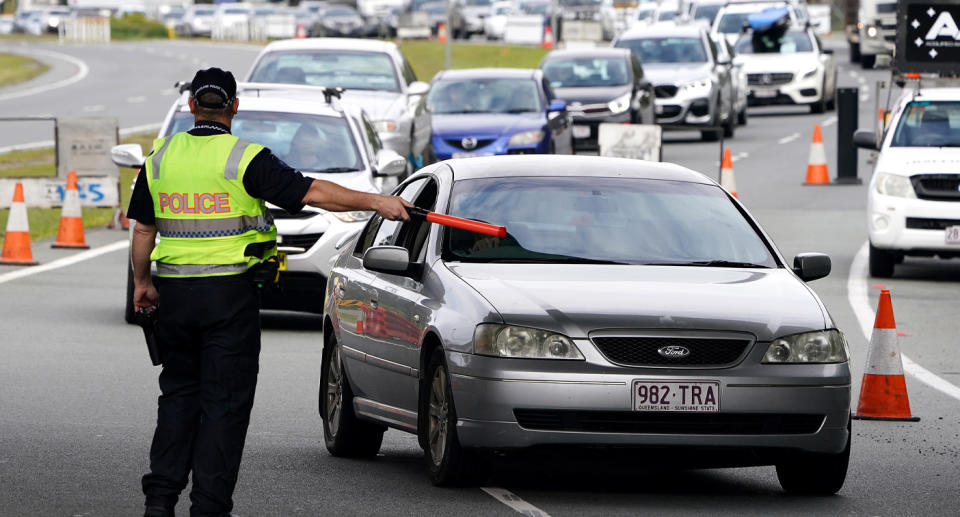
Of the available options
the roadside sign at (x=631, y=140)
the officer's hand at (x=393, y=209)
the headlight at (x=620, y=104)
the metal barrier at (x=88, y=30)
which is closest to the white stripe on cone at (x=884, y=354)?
the officer's hand at (x=393, y=209)

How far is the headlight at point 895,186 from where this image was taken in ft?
61.7

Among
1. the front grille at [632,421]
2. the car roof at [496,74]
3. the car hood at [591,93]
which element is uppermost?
the front grille at [632,421]

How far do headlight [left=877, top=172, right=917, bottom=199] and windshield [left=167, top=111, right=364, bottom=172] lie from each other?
211 inches

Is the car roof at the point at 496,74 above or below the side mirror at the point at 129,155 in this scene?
below

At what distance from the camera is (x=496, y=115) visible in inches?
1072

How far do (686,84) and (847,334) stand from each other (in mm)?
20331

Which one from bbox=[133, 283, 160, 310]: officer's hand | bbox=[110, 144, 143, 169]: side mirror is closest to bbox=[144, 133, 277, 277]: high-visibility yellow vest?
bbox=[133, 283, 160, 310]: officer's hand

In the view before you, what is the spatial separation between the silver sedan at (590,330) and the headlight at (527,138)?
1670cm

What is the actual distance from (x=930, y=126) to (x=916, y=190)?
1109 mm

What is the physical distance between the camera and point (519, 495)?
27.3 ft

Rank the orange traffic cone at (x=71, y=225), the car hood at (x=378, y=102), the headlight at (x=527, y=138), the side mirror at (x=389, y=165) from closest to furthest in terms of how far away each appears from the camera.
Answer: the side mirror at (x=389, y=165), the orange traffic cone at (x=71, y=225), the car hood at (x=378, y=102), the headlight at (x=527, y=138)

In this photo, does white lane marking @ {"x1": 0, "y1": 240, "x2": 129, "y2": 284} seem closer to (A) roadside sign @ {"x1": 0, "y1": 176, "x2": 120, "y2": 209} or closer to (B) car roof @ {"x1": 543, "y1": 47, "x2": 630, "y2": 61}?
(A) roadside sign @ {"x1": 0, "y1": 176, "x2": 120, "y2": 209}

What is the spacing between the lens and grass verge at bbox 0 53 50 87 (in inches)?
2338

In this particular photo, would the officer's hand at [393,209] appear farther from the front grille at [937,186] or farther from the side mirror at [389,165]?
the front grille at [937,186]
